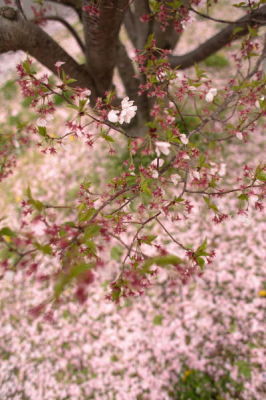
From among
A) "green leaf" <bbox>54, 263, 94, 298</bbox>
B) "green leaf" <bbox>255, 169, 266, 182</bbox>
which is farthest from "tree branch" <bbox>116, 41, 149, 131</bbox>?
"green leaf" <bbox>54, 263, 94, 298</bbox>

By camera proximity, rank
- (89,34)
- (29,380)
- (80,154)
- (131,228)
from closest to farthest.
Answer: (89,34)
(29,380)
(131,228)
(80,154)

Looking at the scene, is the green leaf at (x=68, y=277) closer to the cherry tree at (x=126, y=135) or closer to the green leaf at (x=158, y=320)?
the cherry tree at (x=126, y=135)

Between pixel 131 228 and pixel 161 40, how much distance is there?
2.61 meters

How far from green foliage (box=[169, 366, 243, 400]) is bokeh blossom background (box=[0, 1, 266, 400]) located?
13 millimetres

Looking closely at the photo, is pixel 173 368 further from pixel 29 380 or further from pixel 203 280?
pixel 29 380

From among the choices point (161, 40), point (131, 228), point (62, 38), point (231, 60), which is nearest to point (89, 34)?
point (161, 40)

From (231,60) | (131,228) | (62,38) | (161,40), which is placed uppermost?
(62,38)

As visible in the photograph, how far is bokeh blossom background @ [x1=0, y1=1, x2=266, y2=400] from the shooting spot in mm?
3346

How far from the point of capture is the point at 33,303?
169 inches

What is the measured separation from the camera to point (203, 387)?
3188 millimetres

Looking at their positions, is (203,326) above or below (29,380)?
above

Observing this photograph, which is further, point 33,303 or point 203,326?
point 33,303

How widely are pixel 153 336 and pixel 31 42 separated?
10.9 ft

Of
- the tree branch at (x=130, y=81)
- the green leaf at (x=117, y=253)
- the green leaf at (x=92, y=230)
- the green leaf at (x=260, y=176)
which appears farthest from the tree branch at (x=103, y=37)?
the green leaf at (x=117, y=253)
